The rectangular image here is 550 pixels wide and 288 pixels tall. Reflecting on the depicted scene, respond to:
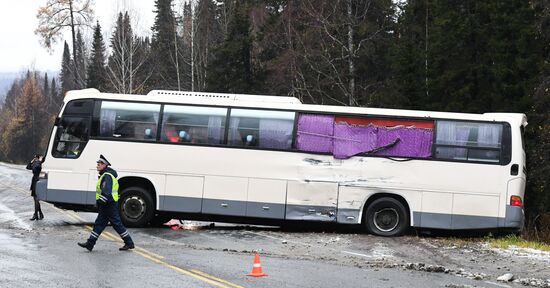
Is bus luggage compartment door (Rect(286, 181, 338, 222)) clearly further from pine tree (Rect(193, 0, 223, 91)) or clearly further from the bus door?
pine tree (Rect(193, 0, 223, 91))

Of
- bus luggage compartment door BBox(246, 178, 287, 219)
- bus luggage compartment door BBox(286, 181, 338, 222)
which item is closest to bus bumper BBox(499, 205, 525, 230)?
bus luggage compartment door BBox(286, 181, 338, 222)

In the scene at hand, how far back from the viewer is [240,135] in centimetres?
1739

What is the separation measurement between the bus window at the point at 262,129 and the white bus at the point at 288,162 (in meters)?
0.03

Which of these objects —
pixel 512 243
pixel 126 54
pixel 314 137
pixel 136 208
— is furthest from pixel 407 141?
pixel 126 54

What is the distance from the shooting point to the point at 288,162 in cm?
1711

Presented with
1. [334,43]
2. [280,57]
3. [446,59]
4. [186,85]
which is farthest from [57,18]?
[446,59]

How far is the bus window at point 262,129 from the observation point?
17250mm

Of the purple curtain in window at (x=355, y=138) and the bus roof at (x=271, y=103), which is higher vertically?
the bus roof at (x=271, y=103)

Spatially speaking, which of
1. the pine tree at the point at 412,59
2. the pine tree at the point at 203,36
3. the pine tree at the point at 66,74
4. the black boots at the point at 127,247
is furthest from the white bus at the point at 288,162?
the pine tree at the point at 66,74

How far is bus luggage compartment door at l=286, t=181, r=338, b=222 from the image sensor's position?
55.5 ft

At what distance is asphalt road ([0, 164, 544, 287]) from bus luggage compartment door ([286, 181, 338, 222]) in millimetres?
483

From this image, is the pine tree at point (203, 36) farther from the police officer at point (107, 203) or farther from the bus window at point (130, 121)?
the police officer at point (107, 203)

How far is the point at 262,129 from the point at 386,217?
3791 mm

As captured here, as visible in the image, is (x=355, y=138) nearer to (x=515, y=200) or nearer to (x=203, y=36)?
(x=515, y=200)
